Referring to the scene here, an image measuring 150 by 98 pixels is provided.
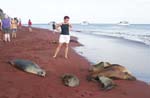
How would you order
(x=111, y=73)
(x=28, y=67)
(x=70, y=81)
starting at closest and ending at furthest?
1. (x=70, y=81)
2. (x=28, y=67)
3. (x=111, y=73)

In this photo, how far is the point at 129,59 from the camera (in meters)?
17.0

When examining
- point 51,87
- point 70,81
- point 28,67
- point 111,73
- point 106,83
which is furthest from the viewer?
point 111,73

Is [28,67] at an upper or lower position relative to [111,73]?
upper

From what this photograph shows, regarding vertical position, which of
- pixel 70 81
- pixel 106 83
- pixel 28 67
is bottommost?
pixel 106 83

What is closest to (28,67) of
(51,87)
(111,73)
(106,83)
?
(51,87)

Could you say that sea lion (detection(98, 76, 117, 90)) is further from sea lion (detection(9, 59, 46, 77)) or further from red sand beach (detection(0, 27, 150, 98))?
sea lion (detection(9, 59, 46, 77))

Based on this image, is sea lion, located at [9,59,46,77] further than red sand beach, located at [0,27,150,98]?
Yes

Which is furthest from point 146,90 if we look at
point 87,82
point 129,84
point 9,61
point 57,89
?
point 9,61

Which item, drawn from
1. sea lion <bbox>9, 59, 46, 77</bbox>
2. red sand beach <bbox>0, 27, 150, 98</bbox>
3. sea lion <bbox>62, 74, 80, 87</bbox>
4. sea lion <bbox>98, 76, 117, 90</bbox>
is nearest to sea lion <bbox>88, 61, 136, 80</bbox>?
red sand beach <bbox>0, 27, 150, 98</bbox>

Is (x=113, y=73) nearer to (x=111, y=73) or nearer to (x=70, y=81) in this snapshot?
(x=111, y=73)

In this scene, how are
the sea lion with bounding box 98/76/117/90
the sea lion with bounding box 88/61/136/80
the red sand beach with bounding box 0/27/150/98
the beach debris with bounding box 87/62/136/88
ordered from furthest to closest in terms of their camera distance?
the sea lion with bounding box 88/61/136/80 < the beach debris with bounding box 87/62/136/88 < the sea lion with bounding box 98/76/117/90 < the red sand beach with bounding box 0/27/150/98

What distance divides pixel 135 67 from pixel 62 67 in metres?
3.79

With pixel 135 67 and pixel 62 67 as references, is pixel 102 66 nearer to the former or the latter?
pixel 62 67

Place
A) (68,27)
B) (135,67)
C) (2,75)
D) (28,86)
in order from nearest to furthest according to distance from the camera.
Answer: (28,86) < (2,75) < (68,27) < (135,67)
